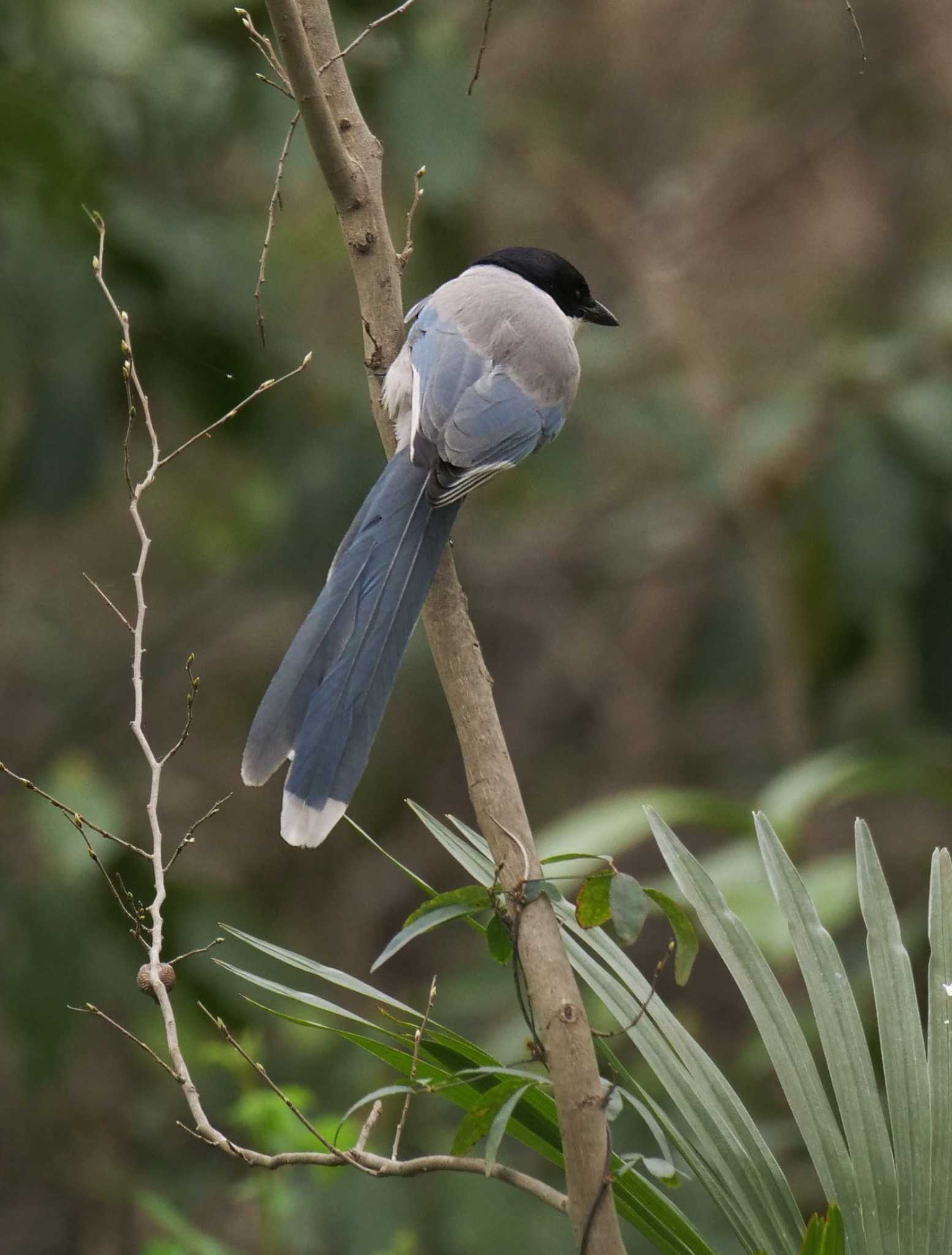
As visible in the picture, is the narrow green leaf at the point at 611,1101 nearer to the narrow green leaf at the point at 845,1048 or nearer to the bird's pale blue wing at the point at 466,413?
the narrow green leaf at the point at 845,1048

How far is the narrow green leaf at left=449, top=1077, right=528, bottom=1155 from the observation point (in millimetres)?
1532

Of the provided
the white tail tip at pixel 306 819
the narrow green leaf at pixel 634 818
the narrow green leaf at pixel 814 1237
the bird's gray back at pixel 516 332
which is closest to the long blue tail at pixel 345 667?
the white tail tip at pixel 306 819

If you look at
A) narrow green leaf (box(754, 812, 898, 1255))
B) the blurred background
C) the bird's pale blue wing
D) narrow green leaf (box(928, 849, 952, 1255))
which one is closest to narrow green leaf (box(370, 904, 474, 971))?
narrow green leaf (box(754, 812, 898, 1255))

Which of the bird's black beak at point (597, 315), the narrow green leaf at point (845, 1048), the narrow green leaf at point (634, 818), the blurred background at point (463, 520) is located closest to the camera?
the narrow green leaf at point (845, 1048)

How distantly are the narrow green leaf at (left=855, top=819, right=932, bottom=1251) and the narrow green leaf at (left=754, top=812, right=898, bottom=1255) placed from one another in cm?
1

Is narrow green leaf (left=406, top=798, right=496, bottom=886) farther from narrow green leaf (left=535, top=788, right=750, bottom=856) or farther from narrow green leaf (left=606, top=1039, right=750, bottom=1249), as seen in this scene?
narrow green leaf (left=535, top=788, right=750, bottom=856)

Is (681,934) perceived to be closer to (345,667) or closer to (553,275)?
(345,667)

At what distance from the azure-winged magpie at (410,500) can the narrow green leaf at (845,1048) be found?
542 millimetres

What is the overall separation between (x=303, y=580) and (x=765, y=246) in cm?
444

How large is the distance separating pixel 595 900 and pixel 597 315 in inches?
79.1

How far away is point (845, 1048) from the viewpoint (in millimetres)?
1715

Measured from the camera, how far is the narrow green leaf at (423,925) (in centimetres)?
146

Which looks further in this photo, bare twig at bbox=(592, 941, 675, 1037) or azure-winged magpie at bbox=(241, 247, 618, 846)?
azure-winged magpie at bbox=(241, 247, 618, 846)

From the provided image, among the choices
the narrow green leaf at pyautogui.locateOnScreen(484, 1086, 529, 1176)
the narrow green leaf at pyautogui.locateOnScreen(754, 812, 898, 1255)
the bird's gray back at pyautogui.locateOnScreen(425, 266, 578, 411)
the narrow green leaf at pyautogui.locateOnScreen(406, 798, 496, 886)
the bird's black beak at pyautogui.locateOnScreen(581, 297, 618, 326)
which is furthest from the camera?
the bird's black beak at pyautogui.locateOnScreen(581, 297, 618, 326)
